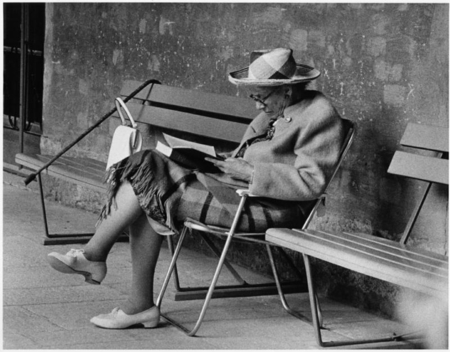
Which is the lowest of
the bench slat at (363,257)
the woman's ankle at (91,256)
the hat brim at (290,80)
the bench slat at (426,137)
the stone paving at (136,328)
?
the stone paving at (136,328)

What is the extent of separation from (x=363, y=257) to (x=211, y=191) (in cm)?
89

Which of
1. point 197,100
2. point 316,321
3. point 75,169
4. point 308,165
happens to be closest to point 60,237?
point 75,169

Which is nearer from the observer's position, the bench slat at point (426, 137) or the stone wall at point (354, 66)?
the bench slat at point (426, 137)

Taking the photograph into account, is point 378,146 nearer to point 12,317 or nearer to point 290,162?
point 290,162

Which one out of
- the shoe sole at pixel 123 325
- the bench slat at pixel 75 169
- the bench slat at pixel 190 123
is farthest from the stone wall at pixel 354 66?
the shoe sole at pixel 123 325

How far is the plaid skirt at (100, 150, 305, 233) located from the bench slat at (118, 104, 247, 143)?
908 millimetres

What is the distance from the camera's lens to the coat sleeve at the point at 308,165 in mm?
4484

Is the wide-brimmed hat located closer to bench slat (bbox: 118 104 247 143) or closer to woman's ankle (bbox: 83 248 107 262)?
bench slat (bbox: 118 104 247 143)

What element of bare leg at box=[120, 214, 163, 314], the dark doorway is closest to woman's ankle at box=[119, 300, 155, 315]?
bare leg at box=[120, 214, 163, 314]

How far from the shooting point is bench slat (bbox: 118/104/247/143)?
18.3 feet

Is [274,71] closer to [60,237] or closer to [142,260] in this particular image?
[142,260]

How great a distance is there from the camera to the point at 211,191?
15.1 ft

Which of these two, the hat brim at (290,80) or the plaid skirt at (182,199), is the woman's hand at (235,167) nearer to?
the plaid skirt at (182,199)

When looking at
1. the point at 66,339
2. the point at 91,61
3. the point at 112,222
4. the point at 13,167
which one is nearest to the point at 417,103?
the point at 112,222
